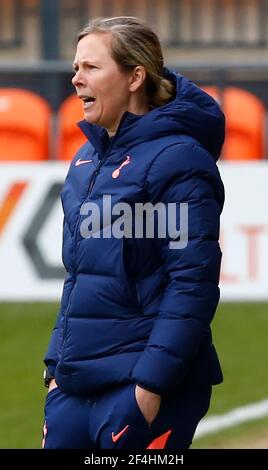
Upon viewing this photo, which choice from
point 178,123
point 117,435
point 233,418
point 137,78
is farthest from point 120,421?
point 233,418

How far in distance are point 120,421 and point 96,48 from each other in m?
1.06

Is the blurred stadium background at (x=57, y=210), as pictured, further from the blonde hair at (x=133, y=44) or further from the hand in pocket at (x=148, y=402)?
the blonde hair at (x=133, y=44)

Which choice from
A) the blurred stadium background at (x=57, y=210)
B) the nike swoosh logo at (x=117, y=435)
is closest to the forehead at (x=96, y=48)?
the nike swoosh logo at (x=117, y=435)

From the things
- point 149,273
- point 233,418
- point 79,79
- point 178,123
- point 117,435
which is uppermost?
point 79,79

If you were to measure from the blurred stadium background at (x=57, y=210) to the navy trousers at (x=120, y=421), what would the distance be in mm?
3563

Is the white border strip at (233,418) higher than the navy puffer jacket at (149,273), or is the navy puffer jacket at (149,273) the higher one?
the navy puffer jacket at (149,273)

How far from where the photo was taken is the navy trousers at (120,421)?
4094 millimetres

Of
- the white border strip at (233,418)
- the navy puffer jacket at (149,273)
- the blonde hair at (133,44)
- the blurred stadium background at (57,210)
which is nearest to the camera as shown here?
the navy puffer jacket at (149,273)

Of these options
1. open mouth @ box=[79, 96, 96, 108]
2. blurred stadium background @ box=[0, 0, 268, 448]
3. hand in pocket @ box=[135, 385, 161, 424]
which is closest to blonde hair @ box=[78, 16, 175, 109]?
open mouth @ box=[79, 96, 96, 108]

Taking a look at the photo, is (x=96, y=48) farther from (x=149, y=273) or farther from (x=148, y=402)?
(x=148, y=402)

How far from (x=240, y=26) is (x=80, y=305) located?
884cm

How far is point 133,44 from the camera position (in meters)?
4.18

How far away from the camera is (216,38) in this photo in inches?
504
